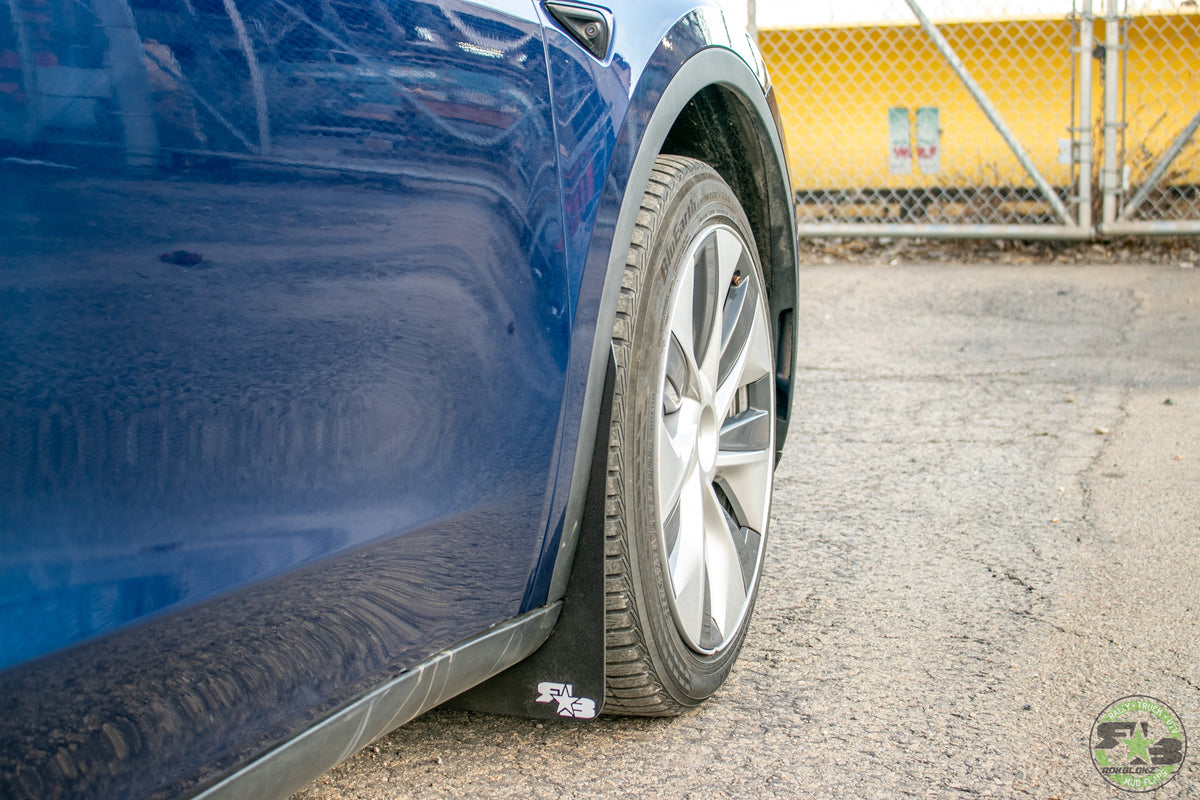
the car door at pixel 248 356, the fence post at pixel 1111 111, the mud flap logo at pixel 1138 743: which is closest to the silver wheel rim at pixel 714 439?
the car door at pixel 248 356

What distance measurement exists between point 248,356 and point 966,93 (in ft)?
→ 23.0

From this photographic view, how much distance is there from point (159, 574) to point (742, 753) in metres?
1.09

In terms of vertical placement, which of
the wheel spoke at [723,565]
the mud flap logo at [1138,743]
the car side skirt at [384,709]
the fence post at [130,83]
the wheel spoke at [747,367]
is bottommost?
the mud flap logo at [1138,743]

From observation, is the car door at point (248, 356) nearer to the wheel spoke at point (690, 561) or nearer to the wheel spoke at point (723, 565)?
the wheel spoke at point (690, 561)

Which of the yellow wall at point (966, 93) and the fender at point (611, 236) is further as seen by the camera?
the yellow wall at point (966, 93)

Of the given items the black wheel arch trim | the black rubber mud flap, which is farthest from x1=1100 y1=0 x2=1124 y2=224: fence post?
the black rubber mud flap

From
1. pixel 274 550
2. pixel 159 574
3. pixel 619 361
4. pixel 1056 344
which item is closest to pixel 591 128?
pixel 619 361

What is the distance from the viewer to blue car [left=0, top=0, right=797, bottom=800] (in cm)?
87

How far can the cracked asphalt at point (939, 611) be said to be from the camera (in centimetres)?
171

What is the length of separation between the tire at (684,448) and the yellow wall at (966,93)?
217 inches

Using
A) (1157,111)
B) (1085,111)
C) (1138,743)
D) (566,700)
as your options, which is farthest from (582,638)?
(1157,111)

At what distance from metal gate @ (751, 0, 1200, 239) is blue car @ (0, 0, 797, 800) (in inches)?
219

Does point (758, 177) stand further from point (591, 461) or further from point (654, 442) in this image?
point (591, 461)

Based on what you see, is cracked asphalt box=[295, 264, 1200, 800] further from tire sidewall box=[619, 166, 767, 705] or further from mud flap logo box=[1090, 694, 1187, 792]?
tire sidewall box=[619, 166, 767, 705]
